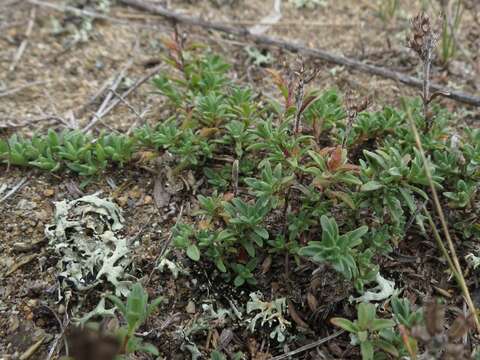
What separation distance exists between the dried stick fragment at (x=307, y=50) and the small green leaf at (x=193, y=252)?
191 cm

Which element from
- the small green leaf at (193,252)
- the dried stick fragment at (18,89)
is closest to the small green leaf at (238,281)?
the small green leaf at (193,252)

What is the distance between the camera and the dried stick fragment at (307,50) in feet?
11.6

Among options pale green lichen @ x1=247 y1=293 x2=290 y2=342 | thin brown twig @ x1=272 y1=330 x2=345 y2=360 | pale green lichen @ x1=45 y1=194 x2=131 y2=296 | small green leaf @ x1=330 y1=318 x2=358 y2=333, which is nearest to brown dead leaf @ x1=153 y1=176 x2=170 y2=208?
pale green lichen @ x1=45 y1=194 x2=131 y2=296

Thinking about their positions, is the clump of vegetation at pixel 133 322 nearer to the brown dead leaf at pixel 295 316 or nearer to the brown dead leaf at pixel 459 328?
the brown dead leaf at pixel 295 316

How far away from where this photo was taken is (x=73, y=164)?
116 inches

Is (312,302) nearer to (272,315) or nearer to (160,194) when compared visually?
(272,315)

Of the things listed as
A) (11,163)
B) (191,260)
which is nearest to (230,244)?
(191,260)

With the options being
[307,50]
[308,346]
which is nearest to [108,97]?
[307,50]

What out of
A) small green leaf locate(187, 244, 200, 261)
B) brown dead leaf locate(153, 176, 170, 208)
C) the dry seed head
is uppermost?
the dry seed head

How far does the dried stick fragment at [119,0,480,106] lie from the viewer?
353 centimetres

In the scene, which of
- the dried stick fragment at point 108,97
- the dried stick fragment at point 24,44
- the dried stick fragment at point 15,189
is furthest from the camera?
the dried stick fragment at point 24,44

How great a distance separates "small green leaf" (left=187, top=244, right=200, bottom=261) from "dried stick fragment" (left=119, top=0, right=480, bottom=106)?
191cm

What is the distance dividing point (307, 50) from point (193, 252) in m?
2.22

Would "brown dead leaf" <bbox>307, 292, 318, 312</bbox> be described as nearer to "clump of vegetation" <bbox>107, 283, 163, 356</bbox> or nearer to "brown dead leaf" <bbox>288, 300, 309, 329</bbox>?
"brown dead leaf" <bbox>288, 300, 309, 329</bbox>
